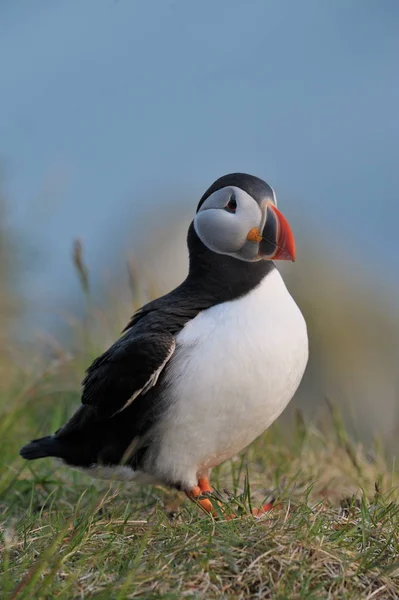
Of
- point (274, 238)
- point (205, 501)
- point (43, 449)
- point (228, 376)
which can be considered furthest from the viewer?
point (43, 449)

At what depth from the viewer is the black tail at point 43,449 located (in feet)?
14.9

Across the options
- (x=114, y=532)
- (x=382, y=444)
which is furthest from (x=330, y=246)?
(x=114, y=532)

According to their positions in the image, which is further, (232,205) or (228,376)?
(232,205)

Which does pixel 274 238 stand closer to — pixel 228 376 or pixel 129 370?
pixel 228 376

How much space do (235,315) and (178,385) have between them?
416mm

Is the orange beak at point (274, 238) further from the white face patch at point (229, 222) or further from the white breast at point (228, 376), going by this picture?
the white breast at point (228, 376)

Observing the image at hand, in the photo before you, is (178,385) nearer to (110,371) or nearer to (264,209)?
(110,371)

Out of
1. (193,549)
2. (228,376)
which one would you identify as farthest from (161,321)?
(193,549)

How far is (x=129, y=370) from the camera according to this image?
13.3 feet

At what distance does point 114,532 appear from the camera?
11.6 feet

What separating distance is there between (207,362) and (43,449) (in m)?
1.17

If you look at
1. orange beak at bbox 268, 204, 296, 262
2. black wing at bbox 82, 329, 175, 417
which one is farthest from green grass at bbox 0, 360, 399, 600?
orange beak at bbox 268, 204, 296, 262

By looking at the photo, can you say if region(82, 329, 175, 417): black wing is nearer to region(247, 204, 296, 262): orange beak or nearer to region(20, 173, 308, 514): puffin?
region(20, 173, 308, 514): puffin

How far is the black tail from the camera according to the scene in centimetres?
454
